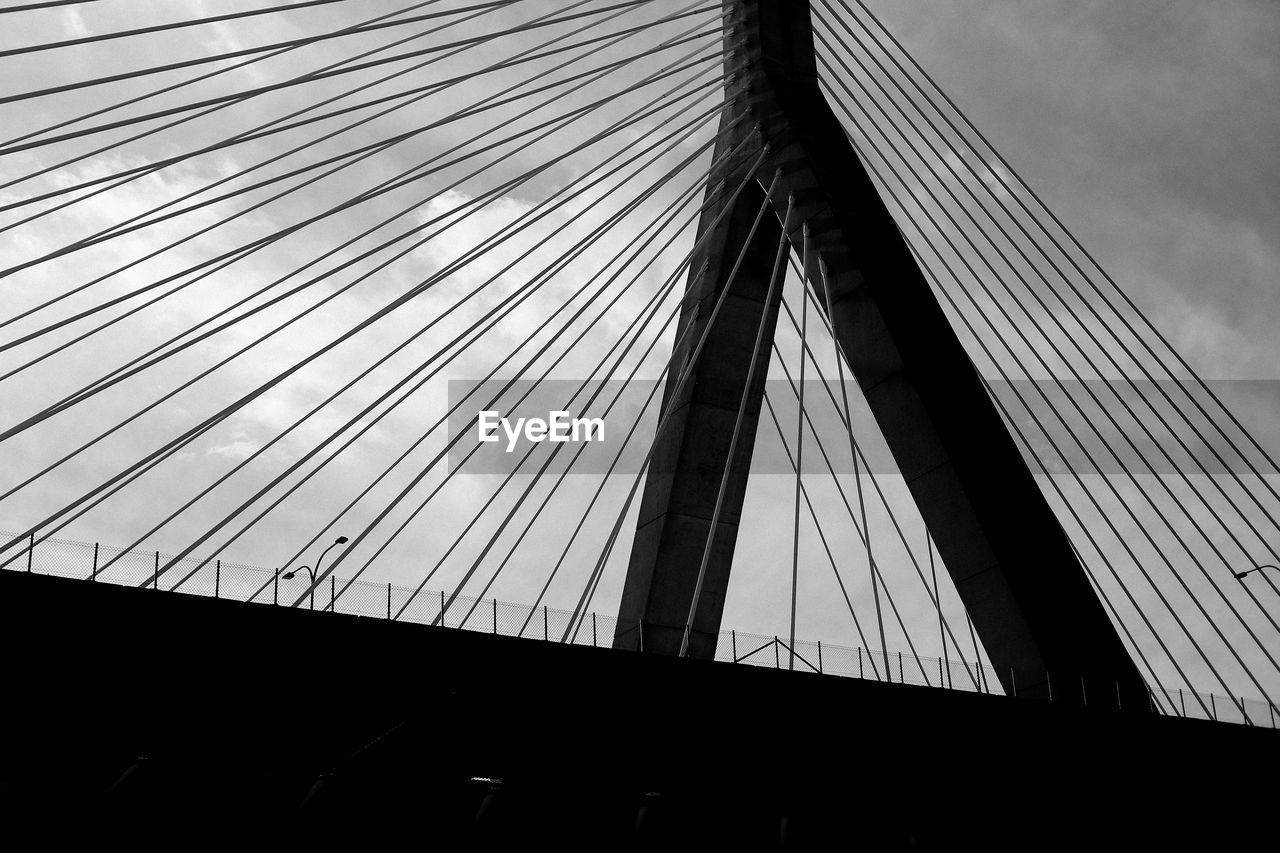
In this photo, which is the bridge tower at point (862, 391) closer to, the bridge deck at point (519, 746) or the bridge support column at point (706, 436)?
the bridge support column at point (706, 436)

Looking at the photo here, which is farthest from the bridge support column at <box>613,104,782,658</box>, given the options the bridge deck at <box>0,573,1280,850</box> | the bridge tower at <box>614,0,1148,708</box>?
the bridge deck at <box>0,573,1280,850</box>

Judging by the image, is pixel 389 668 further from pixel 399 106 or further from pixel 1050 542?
pixel 1050 542

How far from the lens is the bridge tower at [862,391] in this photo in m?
22.5

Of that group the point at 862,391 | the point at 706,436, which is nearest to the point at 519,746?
the point at 706,436

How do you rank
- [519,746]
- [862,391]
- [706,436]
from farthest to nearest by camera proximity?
[862,391]
[706,436]
[519,746]

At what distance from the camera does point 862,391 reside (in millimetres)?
24406

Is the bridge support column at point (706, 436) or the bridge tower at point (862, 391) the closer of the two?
the bridge support column at point (706, 436)

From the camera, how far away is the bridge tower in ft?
73.8

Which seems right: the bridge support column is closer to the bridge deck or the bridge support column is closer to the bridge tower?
the bridge tower

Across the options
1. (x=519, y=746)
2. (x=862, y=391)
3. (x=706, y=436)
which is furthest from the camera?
(x=862, y=391)

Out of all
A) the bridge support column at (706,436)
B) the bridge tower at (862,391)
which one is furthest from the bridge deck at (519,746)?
the bridge support column at (706,436)

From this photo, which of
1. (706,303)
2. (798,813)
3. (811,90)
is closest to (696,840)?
(798,813)

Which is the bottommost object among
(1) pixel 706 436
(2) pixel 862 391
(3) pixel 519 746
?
(3) pixel 519 746

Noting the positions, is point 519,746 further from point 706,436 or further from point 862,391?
point 862,391
